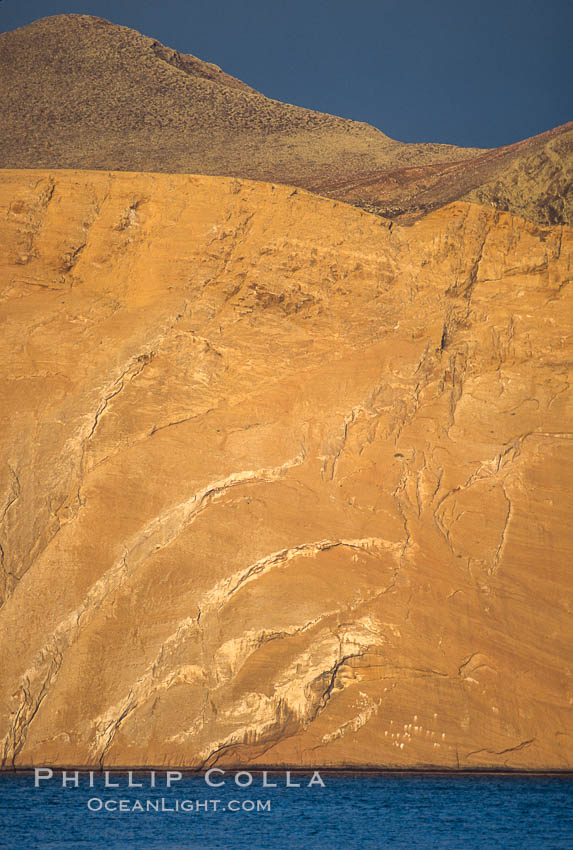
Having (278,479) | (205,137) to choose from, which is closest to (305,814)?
(278,479)

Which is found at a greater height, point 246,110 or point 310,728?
point 246,110

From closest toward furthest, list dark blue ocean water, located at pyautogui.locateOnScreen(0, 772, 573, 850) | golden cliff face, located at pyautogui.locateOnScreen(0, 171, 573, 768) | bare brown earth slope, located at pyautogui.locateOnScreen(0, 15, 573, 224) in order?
1. dark blue ocean water, located at pyautogui.locateOnScreen(0, 772, 573, 850)
2. golden cliff face, located at pyautogui.locateOnScreen(0, 171, 573, 768)
3. bare brown earth slope, located at pyautogui.locateOnScreen(0, 15, 573, 224)

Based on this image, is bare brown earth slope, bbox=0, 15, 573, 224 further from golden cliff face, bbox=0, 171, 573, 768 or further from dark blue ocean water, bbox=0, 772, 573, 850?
dark blue ocean water, bbox=0, 772, 573, 850

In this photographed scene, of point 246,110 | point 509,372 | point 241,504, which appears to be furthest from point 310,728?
point 246,110

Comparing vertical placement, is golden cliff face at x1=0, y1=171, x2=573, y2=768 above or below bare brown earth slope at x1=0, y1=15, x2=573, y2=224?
below

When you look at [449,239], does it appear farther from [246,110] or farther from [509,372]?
[246,110]

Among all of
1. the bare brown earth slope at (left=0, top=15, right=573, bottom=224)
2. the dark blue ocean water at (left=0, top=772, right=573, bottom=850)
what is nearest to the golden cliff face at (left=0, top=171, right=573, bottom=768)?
the dark blue ocean water at (left=0, top=772, right=573, bottom=850)

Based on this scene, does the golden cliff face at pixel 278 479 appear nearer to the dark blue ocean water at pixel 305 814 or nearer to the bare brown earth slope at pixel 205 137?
the dark blue ocean water at pixel 305 814

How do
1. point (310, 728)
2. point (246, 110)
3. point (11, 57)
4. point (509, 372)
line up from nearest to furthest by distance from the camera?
point (310, 728)
point (509, 372)
point (246, 110)
point (11, 57)
